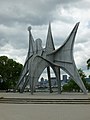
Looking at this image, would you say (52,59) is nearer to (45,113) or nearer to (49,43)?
(49,43)

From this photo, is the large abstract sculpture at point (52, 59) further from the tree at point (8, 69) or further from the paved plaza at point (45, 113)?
the tree at point (8, 69)

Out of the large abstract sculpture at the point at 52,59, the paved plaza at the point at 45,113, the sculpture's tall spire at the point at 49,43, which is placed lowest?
the paved plaza at the point at 45,113

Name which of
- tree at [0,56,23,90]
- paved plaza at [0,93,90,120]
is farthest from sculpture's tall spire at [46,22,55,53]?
tree at [0,56,23,90]

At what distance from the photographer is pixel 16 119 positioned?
13.8 meters

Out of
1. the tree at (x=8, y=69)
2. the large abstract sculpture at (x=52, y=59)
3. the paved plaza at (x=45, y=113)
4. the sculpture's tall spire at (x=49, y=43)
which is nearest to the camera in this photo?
the paved plaza at (x=45, y=113)

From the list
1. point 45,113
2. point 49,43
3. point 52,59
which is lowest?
point 45,113

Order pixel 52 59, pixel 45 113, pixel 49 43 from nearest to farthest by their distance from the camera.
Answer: pixel 45 113, pixel 52 59, pixel 49 43

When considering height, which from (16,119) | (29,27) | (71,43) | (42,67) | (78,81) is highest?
(29,27)

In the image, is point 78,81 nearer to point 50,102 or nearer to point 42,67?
point 42,67

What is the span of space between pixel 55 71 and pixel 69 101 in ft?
65.7

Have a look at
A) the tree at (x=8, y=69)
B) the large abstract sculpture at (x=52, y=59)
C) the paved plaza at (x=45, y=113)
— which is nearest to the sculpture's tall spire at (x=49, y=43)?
the large abstract sculpture at (x=52, y=59)

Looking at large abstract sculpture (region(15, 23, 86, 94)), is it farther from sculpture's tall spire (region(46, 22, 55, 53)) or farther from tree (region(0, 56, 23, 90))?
tree (region(0, 56, 23, 90))

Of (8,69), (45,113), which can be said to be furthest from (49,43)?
(8,69)

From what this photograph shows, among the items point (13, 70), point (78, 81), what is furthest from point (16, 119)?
point (13, 70)
